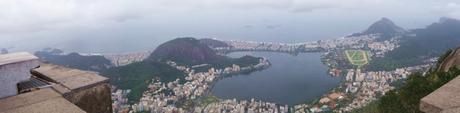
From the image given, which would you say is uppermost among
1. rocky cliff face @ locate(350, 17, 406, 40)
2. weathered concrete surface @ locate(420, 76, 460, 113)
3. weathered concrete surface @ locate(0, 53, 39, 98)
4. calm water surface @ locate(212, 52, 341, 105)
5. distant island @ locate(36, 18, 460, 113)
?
weathered concrete surface @ locate(0, 53, 39, 98)

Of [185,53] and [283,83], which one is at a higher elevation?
[185,53]

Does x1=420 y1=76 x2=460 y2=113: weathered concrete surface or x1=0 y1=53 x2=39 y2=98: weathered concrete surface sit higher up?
x1=0 y1=53 x2=39 y2=98: weathered concrete surface

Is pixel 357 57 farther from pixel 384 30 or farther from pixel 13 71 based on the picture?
pixel 13 71

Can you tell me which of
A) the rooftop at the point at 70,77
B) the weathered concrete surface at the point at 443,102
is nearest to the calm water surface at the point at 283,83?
the rooftop at the point at 70,77

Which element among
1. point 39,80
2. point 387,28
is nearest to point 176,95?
point 39,80

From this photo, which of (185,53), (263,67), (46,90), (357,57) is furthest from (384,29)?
(46,90)

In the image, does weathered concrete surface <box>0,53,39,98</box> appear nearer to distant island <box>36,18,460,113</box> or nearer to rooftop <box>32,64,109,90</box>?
rooftop <box>32,64,109,90</box>

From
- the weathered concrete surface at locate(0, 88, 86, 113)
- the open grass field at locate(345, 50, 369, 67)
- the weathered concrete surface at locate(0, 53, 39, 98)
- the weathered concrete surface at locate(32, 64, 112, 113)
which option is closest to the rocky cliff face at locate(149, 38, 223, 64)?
the open grass field at locate(345, 50, 369, 67)
